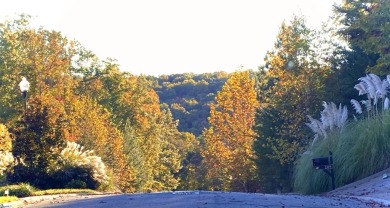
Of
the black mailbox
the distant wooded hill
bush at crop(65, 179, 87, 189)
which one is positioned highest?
the distant wooded hill

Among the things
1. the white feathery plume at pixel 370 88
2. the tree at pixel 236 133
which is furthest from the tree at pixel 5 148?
the tree at pixel 236 133

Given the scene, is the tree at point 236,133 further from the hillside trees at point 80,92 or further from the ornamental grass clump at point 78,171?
the ornamental grass clump at point 78,171

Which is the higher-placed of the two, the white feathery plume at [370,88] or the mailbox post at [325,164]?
the white feathery plume at [370,88]

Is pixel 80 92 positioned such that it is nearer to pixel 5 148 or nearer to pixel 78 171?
pixel 78 171

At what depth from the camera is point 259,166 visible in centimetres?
3922

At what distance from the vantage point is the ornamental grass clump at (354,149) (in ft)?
71.9

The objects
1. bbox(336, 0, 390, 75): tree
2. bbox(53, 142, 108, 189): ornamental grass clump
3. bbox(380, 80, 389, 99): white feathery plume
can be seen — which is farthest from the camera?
bbox(53, 142, 108, 189): ornamental grass clump

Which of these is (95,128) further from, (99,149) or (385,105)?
(385,105)

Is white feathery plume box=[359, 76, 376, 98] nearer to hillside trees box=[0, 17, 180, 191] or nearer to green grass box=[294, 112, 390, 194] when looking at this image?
green grass box=[294, 112, 390, 194]

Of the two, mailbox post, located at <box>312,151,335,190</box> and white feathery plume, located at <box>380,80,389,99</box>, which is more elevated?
white feathery plume, located at <box>380,80,389,99</box>

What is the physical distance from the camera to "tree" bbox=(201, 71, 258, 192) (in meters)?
44.1

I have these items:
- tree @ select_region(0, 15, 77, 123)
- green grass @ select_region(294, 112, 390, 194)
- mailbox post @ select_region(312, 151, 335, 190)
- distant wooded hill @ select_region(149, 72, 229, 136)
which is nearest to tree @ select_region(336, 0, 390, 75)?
green grass @ select_region(294, 112, 390, 194)

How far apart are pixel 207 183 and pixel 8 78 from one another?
75.0ft

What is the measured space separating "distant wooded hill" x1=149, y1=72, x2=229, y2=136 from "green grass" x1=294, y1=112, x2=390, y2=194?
57425 millimetres
